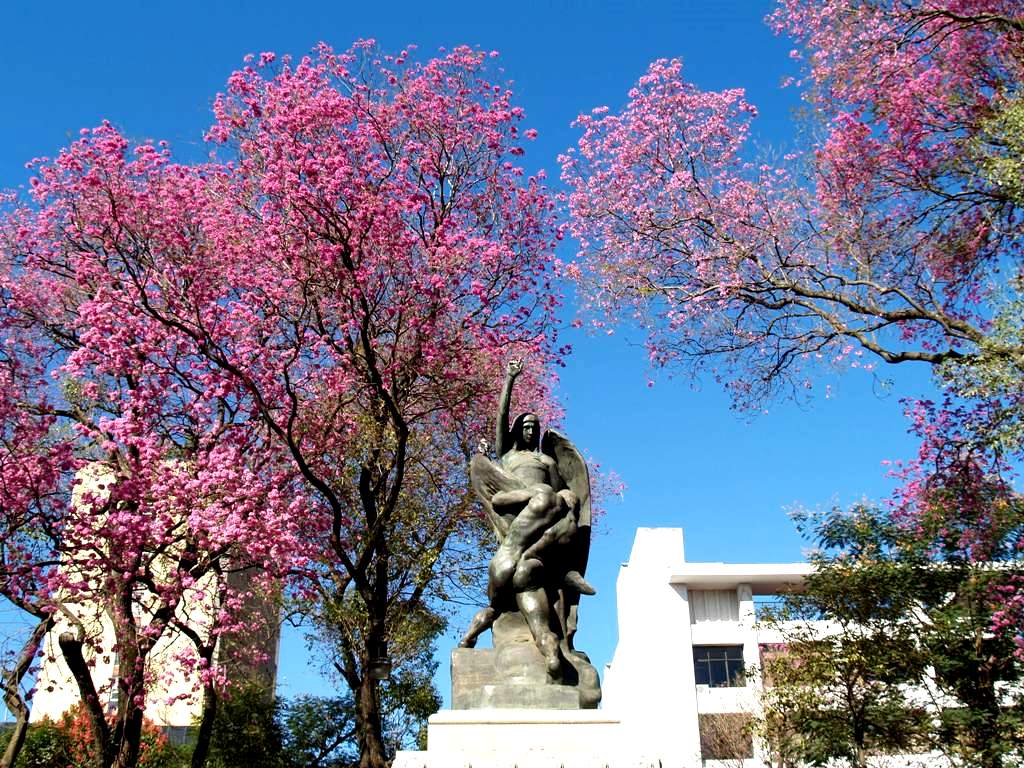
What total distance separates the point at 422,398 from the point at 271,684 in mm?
11018

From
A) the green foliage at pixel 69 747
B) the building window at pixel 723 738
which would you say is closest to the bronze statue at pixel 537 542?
the green foliage at pixel 69 747

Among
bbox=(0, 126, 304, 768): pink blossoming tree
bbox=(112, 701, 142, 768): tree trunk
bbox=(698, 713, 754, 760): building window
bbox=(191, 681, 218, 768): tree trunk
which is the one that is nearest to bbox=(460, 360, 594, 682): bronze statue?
bbox=(0, 126, 304, 768): pink blossoming tree

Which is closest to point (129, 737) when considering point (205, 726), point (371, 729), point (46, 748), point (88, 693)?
point (88, 693)

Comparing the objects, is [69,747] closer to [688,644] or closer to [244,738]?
[244,738]

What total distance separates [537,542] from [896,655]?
675 cm

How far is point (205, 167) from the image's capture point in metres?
15.4

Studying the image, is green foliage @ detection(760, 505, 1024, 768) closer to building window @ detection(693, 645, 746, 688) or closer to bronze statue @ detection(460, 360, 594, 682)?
bronze statue @ detection(460, 360, 594, 682)

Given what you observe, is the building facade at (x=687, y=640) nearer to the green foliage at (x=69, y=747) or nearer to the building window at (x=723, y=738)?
the building window at (x=723, y=738)

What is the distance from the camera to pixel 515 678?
852 cm

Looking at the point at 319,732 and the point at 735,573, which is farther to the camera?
the point at 735,573

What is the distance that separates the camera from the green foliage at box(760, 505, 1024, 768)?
12.0 m

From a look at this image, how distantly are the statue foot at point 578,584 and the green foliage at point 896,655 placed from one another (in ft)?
17.6

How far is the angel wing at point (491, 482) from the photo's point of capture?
9383 mm

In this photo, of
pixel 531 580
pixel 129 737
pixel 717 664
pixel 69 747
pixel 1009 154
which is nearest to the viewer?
pixel 531 580
